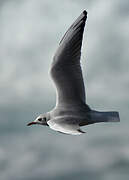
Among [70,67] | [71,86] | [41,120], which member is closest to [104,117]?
[71,86]

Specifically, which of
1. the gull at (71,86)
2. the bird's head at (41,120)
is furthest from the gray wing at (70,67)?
the bird's head at (41,120)

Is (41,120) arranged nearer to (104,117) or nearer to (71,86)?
(71,86)

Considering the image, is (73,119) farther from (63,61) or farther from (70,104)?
(63,61)

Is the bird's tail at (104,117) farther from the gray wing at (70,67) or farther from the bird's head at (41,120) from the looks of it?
the bird's head at (41,120)

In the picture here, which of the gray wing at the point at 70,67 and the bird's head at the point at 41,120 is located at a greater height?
the gray wing at the point at 70,67

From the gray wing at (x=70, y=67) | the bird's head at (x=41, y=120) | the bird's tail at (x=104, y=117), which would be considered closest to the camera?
the bird's tail at (x=104, y=117)

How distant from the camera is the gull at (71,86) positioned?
1698 centimetres

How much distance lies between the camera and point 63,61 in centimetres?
1808

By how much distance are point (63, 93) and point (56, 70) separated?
1036 millimetres

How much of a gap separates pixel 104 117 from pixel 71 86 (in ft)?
5.90

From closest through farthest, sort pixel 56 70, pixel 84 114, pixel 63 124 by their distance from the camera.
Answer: pixel 63 124 → pixel 84 114 → pixel 56 70

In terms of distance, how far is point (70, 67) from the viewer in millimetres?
17906

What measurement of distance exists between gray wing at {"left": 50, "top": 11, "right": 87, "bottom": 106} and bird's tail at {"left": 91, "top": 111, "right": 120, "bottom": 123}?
2.57ft

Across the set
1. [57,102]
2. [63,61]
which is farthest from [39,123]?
[63,61]
